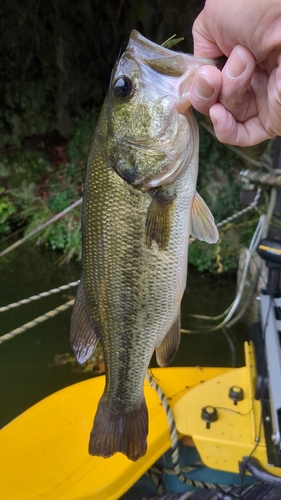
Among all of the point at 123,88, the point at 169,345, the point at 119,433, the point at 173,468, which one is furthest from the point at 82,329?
the point at 173,468

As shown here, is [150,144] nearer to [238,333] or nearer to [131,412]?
[131,412]

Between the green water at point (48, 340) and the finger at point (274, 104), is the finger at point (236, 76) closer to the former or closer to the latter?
the finger at point (274, 104)

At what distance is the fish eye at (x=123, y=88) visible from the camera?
3.75 ft

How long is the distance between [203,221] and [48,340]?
3.30m

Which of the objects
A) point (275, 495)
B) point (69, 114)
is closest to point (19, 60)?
point (69, 114)

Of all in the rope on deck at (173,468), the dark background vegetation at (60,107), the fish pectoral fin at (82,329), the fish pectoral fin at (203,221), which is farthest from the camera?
the dark background vegetation at (60,107)

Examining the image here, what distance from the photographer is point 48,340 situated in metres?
4.20

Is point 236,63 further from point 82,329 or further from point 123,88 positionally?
point 82,329

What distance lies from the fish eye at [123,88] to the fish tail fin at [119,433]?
105 cm

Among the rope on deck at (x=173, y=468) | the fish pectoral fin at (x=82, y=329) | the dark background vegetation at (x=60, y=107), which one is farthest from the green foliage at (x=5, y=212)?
the fish pectoral fin at (x=82, y=329)

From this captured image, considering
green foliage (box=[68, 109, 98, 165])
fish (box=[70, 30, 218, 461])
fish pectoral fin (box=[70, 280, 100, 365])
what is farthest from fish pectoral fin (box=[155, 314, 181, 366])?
→ green foliage (box=[68, 109, 98, 165])

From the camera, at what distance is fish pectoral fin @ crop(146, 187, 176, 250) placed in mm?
1199

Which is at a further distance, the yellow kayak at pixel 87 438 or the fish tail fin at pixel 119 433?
the yellow kayak at pixel 87 438

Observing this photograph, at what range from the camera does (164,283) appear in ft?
4.25
